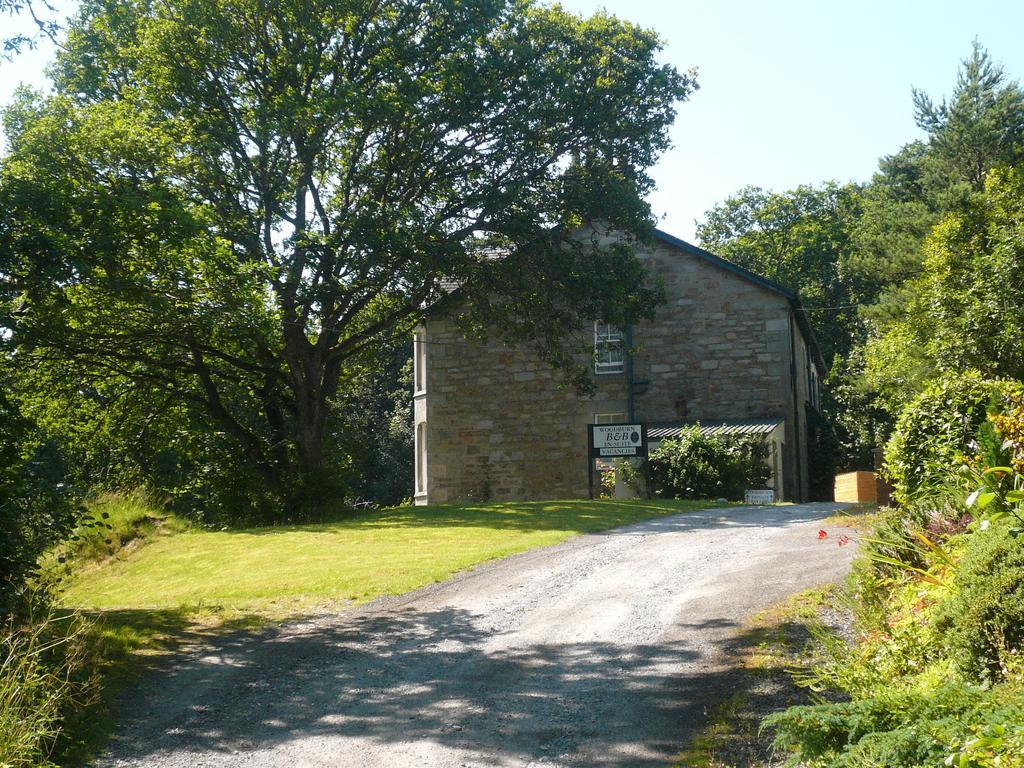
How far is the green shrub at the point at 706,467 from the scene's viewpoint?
25.8m

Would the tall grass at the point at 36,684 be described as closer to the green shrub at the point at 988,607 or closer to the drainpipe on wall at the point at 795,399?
the green shrub at the point at 988,607

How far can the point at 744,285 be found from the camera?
2997 centimetres

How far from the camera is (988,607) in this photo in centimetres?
574

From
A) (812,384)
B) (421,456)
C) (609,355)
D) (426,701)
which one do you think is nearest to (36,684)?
(426,701)

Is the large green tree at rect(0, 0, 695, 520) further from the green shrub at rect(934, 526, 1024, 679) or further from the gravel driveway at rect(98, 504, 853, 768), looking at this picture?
the green shrub at rect(934, 526, 1024, 679)

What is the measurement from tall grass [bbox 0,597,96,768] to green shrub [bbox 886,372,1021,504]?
7.99 metres

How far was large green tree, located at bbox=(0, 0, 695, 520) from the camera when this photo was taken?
2145 centimetres

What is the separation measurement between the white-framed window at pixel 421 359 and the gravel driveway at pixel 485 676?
20282 mm

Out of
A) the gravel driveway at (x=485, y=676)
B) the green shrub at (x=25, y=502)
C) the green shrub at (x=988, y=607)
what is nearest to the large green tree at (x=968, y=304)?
the gravel driveway at (x=485, y=676)

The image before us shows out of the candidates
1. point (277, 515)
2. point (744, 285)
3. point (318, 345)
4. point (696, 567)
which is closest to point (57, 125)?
point (318, 345)

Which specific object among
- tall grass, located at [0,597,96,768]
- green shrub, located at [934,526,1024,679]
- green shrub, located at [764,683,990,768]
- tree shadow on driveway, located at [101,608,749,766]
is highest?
green shrub, located at [934,526,1024,679]

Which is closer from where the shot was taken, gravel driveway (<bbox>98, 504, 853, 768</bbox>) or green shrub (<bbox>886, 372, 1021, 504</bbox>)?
gravel driveway (<bbox>98, 504, 853, 768</bbox>)

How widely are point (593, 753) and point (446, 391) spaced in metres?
26.2

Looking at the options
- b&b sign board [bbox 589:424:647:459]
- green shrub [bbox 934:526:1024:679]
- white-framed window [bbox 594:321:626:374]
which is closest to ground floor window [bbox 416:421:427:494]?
white-framed window [bbox 594:321:626:374]
